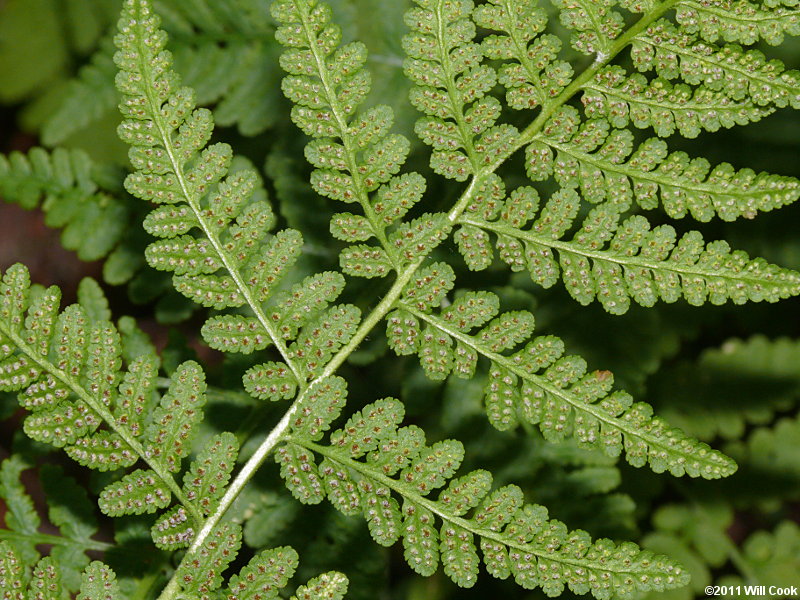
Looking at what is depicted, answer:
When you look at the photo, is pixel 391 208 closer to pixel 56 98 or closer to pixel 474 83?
pixel 474 83

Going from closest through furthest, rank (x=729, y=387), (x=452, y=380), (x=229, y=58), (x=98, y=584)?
(x=98, y=584) < (x=452, y=380) < (x=229, y=58) < (x=729, y=387)

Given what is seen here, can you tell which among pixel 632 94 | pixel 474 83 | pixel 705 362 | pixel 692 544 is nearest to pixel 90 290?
pixel 474 83

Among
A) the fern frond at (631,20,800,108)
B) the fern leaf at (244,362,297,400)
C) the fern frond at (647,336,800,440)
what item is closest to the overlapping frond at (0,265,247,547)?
the fern leaf at (244,362,297,400)

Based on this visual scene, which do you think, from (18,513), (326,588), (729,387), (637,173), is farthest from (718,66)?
(18,513)

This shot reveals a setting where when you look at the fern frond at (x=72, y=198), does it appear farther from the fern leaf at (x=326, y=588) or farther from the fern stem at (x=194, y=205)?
the fern leaf at (x=326, y=588)

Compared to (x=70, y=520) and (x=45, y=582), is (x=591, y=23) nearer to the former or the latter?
(x=45, y=582)

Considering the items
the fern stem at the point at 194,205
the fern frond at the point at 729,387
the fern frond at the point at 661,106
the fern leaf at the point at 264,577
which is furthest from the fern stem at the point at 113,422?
the fern frond at the point at 729,387
